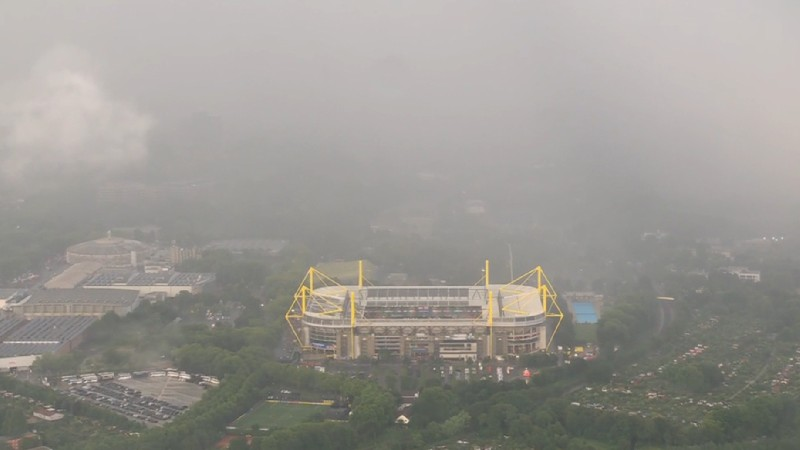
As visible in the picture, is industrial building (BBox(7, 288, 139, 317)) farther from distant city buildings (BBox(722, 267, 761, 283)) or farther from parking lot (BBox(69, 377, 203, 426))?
distant city buildings (BBox(722, 267, 761, 283))

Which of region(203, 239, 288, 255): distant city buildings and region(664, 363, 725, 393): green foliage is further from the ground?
region(203, 239, 288, 255): distant city buildings

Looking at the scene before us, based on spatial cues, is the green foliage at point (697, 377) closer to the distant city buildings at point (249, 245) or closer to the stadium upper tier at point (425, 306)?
the stadium upper tier at point (425, 306)

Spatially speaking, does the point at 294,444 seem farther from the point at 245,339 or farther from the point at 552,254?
the point at 552,254

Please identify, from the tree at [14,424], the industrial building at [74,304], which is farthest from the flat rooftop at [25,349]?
the tree at [14,424]

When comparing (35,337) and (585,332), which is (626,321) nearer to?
(585,332)

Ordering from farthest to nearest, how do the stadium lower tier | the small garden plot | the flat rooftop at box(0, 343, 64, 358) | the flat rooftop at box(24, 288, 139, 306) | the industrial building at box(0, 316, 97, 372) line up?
1. the flat rooftop at box(24, 288, 139, 306)
2. the stadium lower tier
3. the flat rooftop at box(0, 343, 64, 358)
4. the industrial building at box(0, 316, 97, 372)
5. the small garden plot

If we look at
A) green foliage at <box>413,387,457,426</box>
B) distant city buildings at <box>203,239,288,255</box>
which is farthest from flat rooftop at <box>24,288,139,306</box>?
green foliage at <box>413,387,457,426</box>

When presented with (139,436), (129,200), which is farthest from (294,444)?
(129,200)
